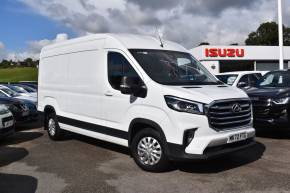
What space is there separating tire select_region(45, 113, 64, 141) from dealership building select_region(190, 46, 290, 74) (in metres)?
28.6

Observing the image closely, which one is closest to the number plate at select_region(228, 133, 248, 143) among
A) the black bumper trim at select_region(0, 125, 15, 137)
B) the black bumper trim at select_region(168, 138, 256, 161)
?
the black bumper trim at select_region(168, 138, 256, 161)

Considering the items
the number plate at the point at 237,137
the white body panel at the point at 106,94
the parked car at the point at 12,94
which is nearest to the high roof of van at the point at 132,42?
the white body panel at the point at 106,94

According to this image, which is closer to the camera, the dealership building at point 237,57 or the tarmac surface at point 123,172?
the tarmac surface at point 123,172

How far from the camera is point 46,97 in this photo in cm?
975

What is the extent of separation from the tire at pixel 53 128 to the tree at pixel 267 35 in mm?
79116

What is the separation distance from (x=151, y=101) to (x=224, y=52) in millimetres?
33582

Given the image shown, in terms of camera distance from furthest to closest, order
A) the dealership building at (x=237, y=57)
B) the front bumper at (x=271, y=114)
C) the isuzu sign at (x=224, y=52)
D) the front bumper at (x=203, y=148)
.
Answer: the dealership building at (x=237, y=57)
the isuzu sign at (x=224, y=52)
the front bumper at (x=271, y=114)
the front bumper at (x=203, y=148)

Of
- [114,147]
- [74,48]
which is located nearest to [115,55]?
[74,48]

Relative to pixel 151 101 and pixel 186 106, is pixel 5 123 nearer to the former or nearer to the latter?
pixel 151 101

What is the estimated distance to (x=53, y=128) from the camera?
31.4ft

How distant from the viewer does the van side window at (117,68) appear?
6786 mm

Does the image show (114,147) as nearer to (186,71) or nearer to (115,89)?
(115,89)

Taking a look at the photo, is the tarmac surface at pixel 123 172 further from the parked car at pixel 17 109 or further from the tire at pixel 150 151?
the parked car at pixel 17 109

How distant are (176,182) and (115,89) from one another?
6.99ft
